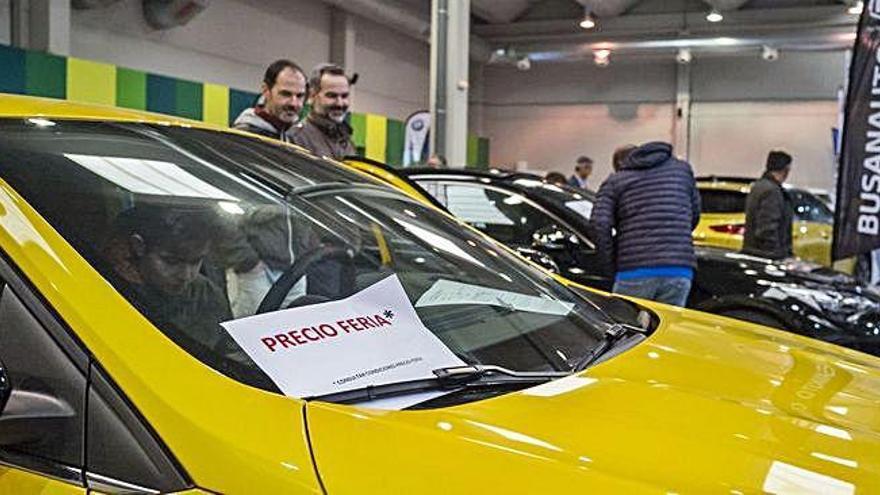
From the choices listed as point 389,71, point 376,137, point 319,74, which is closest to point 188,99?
point 376,137

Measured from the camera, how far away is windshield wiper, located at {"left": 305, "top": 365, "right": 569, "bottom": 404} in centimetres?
129

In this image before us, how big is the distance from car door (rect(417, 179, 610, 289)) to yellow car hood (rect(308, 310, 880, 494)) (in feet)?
10.2

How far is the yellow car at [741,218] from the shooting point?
8297mm

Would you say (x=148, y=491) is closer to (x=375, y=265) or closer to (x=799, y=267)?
(x=375, y=265)

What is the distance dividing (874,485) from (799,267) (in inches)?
163

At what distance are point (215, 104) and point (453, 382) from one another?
339 inches

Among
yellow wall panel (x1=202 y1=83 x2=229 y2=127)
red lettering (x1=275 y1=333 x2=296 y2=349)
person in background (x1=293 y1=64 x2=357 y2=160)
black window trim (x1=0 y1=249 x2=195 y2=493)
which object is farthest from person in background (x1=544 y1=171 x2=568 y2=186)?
black window trim (x1=0 y1=249 x2=195 y2=493)

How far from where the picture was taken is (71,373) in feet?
3.93

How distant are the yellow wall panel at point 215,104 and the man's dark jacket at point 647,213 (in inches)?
229

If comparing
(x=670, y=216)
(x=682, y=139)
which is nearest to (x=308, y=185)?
(x=670, y=216)

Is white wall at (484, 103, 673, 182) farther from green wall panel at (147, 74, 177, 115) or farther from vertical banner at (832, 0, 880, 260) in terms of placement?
vertical banner at (832, 0, 880, 260)

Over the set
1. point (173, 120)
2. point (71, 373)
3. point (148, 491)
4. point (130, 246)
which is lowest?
point (148, 491)

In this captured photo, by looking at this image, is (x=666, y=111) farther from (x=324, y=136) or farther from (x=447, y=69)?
(x=324, y=136)

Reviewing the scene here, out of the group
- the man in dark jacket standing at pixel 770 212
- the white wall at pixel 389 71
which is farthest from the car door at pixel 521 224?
the white wall at pixel 389 71
